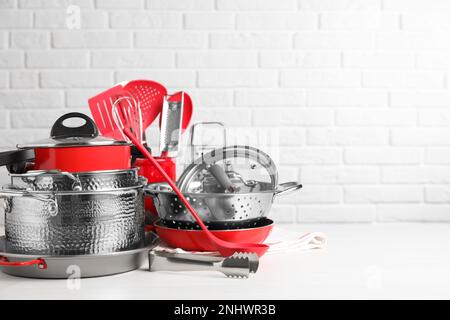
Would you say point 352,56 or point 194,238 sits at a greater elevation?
point 352,56

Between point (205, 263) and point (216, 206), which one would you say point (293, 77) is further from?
point (205, 263)

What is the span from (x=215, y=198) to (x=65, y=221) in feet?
0.99

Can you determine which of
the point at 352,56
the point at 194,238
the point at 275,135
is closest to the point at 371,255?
the point at 194,238

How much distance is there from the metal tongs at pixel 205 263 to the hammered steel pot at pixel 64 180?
0.58ft

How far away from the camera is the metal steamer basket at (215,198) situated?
1178 mm

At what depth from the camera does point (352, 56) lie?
6.36 ft

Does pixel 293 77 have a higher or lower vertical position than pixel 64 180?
higher

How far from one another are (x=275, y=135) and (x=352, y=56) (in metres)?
0.37

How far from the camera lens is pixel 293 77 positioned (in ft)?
6.35

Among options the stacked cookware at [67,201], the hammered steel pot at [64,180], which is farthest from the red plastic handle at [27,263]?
the hammered steel pot at [64,180]

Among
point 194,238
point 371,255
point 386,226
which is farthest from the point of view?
point 386,226

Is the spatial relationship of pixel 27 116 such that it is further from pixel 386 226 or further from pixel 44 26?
pixel 386 226

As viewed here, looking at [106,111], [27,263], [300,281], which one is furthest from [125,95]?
[300,281]

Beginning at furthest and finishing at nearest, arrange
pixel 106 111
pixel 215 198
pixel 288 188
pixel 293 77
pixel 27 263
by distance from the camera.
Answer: pixel 293 77, pixel 106 111, pixel 288 188, pixel 215 198, pixel 27 263
